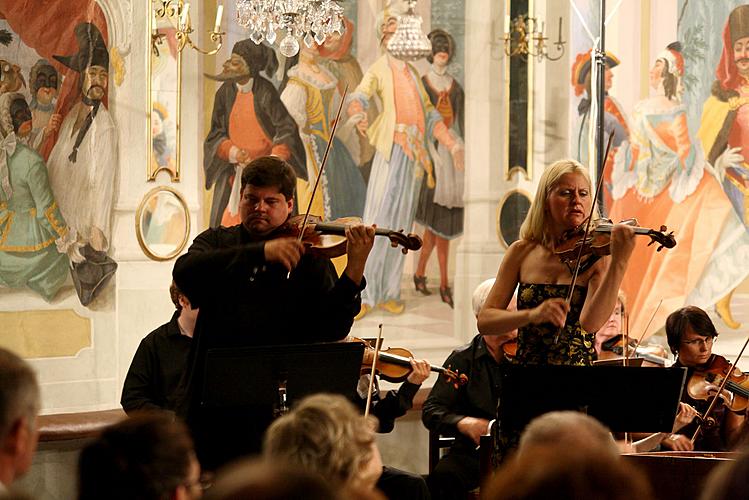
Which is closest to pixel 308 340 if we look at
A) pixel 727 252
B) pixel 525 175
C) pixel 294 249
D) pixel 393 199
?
pixel 294 249

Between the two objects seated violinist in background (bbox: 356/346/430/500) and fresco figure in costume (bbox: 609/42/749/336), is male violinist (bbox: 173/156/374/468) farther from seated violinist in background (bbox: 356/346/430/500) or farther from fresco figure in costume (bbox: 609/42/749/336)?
fresco figure in costume (bbox: 609/42/749/336)

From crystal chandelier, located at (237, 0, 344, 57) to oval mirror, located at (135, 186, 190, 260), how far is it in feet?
3.36

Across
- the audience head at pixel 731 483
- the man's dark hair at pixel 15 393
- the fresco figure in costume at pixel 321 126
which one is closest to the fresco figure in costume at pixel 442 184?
the fresco figure in costume at pixel 321 126

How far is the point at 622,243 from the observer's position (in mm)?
3990

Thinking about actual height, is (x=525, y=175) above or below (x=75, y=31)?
below

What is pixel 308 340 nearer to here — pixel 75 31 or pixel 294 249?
pixel 294 249

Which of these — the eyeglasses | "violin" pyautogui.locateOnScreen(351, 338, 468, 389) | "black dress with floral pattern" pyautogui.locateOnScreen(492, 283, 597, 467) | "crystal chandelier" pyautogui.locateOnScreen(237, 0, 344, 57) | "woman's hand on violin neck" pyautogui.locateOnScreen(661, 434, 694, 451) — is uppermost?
"crystal chandelier" pyautogui.locateOnScreen(237, 0, 344, 57)

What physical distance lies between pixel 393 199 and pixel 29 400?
5350mm

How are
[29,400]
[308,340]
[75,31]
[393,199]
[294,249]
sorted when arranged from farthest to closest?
1. [393,199]
2. [75,31]
3. [308,340]
4. [294,249]
5. [29,400]

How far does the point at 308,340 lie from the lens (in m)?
3.97

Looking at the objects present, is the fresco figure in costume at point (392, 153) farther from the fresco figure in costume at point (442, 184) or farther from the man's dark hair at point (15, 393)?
the man's dark hair at point (15, 393)

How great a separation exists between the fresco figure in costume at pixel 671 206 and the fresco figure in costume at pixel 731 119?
75 millimetres

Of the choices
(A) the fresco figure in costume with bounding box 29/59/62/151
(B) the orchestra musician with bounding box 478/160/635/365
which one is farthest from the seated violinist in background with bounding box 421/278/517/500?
(A) the fresco figure in costume with bounding box 29/59/62/151

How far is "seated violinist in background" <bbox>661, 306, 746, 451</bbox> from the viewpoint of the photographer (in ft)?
17.9
